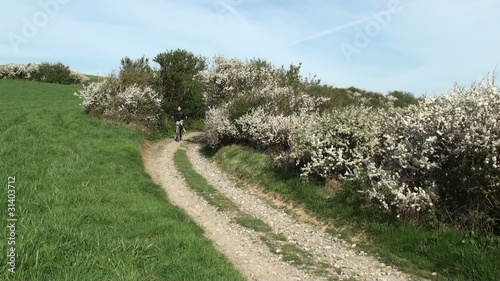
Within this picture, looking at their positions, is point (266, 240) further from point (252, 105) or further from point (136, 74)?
point (136, 74)

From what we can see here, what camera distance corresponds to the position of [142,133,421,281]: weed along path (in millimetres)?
7785

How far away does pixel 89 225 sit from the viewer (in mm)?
7594

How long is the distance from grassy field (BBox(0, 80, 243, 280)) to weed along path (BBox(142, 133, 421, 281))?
0.91 meters

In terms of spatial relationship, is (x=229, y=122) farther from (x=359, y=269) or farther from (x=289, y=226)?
(x=359, y=269)

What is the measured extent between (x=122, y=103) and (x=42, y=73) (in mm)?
64837

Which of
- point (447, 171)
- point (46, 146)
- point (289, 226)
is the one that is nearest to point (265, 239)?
point (289, 226)

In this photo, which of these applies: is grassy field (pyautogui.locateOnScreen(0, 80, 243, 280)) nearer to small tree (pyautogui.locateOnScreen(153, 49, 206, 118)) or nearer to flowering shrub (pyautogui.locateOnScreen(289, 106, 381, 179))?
flowering shrub (pyautogui.locateOnScreen(289, 106, 381, 179))

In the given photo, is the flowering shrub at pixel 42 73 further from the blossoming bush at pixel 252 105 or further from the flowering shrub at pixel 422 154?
the flowering shrub at pixel 422 154

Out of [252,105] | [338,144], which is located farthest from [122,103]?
[338,144]

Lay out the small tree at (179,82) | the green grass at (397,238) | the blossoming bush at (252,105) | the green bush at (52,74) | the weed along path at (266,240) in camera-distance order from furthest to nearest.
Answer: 1. the green bush at (52,74)
2. the small tree at (179,82)
3. the blossoming bush at (252,105)
4. the weed along path at (266,240)
5. the green grass at (397,238)

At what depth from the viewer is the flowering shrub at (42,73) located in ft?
259

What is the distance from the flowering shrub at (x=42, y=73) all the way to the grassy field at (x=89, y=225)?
72.6 meters

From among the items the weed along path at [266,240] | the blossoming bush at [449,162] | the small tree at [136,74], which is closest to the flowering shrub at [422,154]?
the blossoming bush at [449,162]

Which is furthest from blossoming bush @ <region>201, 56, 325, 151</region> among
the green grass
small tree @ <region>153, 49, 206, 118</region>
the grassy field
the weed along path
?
the grassy field
